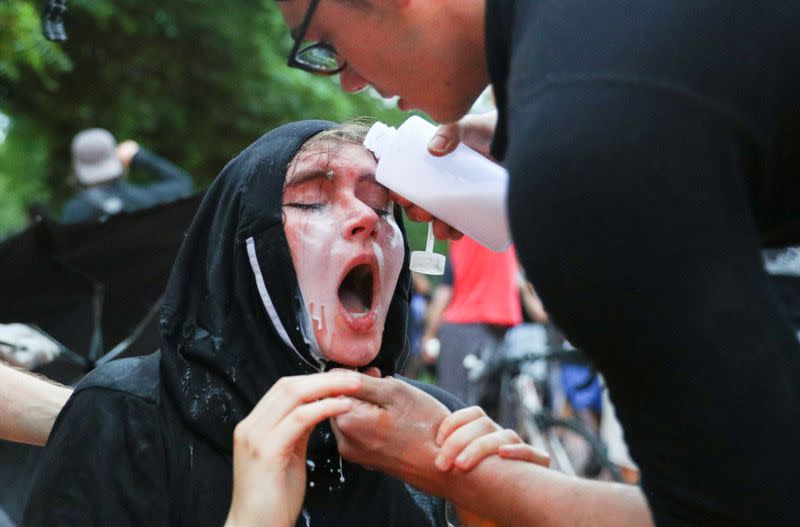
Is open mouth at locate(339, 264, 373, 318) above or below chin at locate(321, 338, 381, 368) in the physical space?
above

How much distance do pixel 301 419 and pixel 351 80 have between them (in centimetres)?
61

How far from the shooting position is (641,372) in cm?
129

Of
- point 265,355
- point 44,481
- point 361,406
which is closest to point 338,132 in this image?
point 265,355

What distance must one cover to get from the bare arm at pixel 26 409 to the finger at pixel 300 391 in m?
0.85

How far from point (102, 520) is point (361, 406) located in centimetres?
61

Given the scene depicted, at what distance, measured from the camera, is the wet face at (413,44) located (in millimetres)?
1514

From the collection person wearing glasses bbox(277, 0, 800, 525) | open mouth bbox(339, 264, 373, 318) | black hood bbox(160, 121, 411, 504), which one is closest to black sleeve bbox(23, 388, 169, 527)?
black hood bbox(160, 121, 411, 504)

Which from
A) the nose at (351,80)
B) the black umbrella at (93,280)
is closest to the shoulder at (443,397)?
the nose at (351,80)

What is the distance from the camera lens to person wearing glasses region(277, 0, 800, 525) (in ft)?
4.04

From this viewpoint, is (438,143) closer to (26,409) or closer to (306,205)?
(306,205)

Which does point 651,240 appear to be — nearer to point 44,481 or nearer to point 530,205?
point 530,205

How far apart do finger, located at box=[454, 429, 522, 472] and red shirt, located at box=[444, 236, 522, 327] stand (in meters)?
4.56

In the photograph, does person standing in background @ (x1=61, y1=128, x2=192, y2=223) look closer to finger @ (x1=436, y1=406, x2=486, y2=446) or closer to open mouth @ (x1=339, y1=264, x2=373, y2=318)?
open mouth @ (x1=339, y1=264, x2=373, y2=318)

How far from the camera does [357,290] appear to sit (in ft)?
8.54
